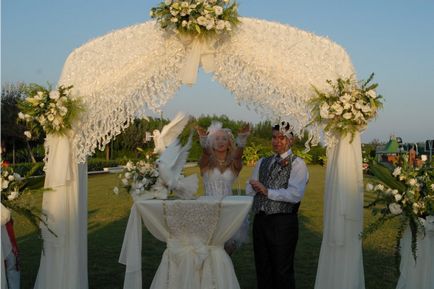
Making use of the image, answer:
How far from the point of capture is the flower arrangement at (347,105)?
15.8ft

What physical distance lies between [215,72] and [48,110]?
1.76 metres

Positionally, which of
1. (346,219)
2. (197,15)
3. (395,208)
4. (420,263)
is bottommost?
(420,263)

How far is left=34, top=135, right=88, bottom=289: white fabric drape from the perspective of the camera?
5262mm

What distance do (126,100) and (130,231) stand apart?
140 centimetres

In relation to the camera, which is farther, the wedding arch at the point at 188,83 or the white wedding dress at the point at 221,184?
the white wedding dress at the point at 221,184

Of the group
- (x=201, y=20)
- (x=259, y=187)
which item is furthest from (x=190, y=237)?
(x=201, y=20)

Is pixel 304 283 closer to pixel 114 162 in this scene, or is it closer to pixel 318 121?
pixel 318 121

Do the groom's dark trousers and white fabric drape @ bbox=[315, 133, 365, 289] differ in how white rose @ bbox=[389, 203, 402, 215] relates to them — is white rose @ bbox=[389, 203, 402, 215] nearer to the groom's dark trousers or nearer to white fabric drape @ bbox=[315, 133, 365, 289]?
white fabric drape @ bbox=[315, 133, 365, 289]

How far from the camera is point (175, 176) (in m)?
5.00

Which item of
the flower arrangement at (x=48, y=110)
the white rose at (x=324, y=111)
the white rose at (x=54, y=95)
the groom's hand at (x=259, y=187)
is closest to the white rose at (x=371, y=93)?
the white rose at (x=324, y=111)

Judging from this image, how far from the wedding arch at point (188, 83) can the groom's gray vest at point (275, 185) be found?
375 millimetres

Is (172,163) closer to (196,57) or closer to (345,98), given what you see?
(196,57)

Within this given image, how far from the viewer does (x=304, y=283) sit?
680 cm
